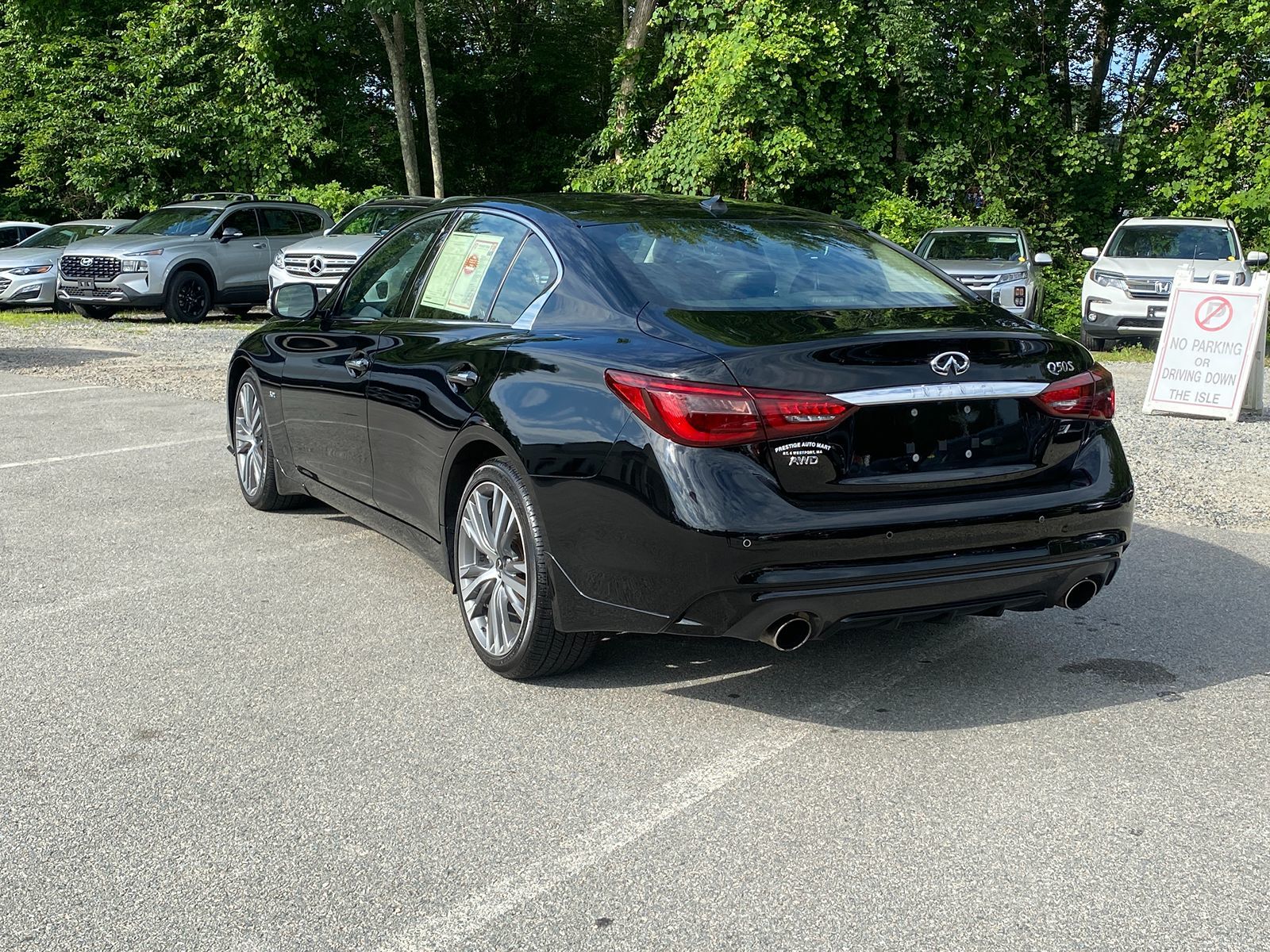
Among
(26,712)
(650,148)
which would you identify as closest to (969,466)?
(26,712)

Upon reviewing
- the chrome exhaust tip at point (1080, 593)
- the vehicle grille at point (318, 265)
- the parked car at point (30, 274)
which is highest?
the chrome exhaust tip at point (1080, 593)

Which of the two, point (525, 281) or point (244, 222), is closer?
point (525, 281)

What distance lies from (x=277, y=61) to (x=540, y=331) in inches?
1077

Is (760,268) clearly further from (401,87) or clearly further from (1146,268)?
(401,87)

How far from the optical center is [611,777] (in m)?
3.72

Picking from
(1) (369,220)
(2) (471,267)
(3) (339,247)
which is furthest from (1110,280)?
(2) (471,267)

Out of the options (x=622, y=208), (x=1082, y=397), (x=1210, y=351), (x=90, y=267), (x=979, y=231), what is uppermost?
(x=622, y=208)

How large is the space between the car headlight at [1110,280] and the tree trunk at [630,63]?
480 inches

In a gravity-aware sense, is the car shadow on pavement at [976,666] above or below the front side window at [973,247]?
above

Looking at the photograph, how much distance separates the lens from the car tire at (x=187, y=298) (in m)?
20.4

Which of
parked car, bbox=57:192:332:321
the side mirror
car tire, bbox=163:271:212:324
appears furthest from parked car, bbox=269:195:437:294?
the side mirror

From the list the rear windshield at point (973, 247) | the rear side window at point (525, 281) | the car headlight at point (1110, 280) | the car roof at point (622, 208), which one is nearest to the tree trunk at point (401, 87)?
the rear windshield at point (973, 247)

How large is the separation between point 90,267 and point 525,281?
57.4 feet

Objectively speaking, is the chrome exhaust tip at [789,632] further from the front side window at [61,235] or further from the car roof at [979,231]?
the front side window at [61,235]
